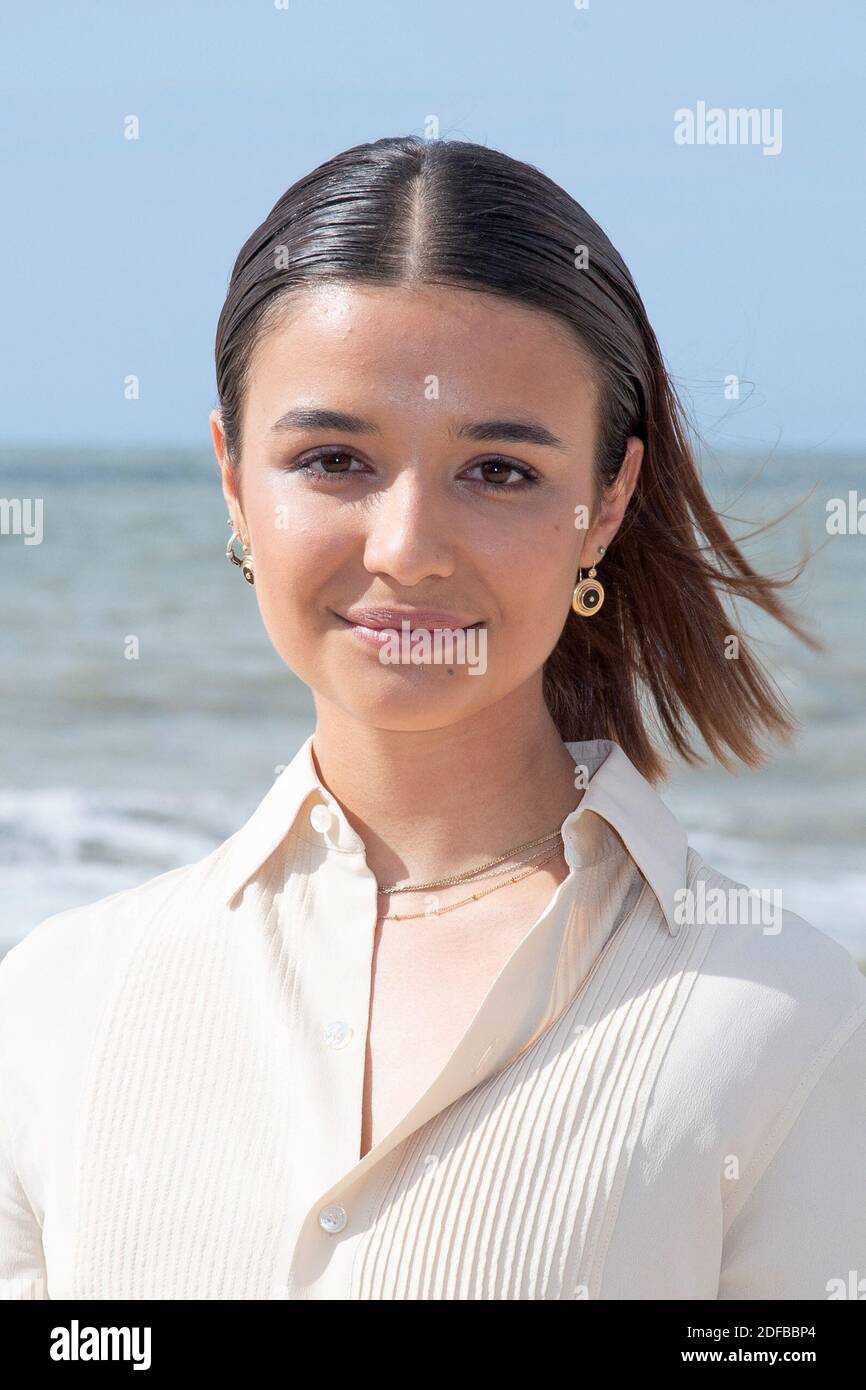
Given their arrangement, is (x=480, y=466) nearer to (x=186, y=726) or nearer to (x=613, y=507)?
(x=613, y=507)

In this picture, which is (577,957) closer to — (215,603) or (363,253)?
(363,253)

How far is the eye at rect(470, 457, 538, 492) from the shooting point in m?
2.07

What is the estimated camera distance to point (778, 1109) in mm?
2031

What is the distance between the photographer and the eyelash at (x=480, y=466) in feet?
6.80

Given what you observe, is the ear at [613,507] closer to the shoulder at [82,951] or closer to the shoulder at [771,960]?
the shoulder at [771,960]

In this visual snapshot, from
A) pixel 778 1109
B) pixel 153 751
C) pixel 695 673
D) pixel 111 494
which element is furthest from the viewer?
pixel 111 494

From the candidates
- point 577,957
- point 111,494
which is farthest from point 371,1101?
point 111,494

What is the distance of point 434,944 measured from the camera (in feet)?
7.36

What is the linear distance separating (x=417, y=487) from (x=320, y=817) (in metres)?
0.52

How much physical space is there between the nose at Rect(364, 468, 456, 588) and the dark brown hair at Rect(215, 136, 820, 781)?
0.25 m

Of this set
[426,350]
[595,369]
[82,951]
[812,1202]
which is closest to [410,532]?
[426,350]

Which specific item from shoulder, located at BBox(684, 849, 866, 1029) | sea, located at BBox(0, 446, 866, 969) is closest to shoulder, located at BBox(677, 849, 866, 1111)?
shoulder, located at BBox(684, 849, 866, 1029)

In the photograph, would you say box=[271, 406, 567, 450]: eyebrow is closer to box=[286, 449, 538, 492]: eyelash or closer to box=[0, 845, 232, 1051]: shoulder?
box=[286, 449, 538, 492]: eyelash
